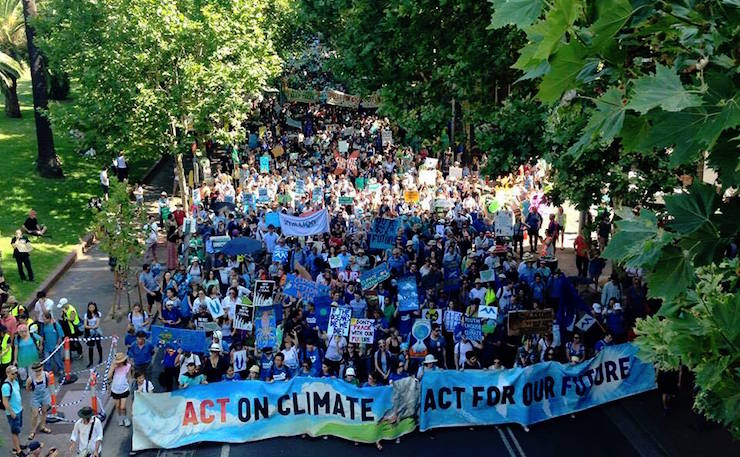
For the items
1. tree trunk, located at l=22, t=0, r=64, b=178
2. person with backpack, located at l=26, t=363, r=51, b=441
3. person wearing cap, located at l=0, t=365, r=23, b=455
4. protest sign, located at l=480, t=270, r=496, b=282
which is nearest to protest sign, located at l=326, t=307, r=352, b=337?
protest sign, located at l=480, t=270, r=496, b=282

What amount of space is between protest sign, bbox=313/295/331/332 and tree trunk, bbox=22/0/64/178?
52.1 feet

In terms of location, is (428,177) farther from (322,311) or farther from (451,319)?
(451,319)

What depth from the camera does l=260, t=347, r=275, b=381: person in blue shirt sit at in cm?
1498

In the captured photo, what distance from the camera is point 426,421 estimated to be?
1439cm

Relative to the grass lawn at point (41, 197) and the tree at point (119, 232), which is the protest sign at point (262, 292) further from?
the grass lawn at point (41, 197)

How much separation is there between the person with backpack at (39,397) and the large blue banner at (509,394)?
595 centimetres

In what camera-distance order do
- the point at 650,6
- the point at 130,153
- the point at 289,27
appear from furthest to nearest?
1. the point at 289,27
2. the point at 130,153
3. the point at 650,6

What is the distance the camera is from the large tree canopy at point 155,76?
26.6m

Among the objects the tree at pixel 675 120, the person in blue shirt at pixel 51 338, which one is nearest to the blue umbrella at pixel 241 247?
the person in blue shirt at pixel 51 338

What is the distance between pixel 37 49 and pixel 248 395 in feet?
68.0

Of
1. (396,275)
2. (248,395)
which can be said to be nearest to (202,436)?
(248,395)

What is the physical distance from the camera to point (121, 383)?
574 inches

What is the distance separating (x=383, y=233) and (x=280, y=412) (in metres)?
7.93

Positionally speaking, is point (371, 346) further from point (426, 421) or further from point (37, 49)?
point (37, 49)
